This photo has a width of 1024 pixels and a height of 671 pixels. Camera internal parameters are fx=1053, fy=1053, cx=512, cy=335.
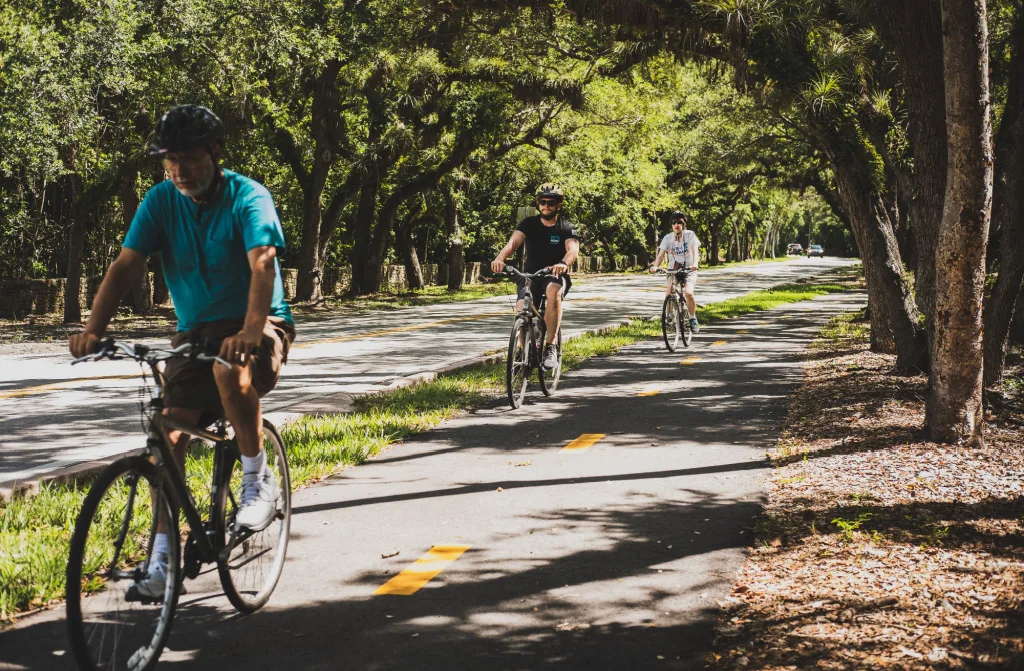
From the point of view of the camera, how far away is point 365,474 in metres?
7.02

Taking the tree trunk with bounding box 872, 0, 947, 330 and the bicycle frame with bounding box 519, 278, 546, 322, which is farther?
the bicycle frame with bounding box 519, 278, 546, 322

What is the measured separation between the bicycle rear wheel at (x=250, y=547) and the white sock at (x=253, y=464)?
45 millimetres

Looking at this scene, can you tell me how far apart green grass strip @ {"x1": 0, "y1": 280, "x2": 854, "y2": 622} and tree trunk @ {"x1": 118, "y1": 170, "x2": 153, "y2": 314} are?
39.1 feet

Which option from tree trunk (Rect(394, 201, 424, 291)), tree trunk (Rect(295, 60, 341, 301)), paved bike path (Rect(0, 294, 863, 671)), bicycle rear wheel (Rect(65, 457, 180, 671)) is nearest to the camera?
bicycle rear wheel (Rect(65, 457, 180, 671))

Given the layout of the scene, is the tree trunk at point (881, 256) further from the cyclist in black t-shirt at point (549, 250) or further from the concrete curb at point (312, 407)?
the concrete curb at point (312, 407)

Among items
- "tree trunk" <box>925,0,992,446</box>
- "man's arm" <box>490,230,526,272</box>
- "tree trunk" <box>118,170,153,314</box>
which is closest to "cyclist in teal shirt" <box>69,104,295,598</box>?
"tree trunk" <box>925,0,992,446</box>

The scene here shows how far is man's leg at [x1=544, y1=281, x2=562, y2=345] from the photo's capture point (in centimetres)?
1028

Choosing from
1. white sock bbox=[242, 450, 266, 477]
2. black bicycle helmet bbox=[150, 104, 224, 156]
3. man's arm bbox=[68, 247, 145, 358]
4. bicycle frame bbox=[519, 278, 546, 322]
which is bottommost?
white sock bbox=[242, 450, 266, 477]

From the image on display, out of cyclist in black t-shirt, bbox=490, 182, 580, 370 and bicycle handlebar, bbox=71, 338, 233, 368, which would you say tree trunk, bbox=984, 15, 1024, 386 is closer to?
cyclist in black t-shirt, bbox=490, 182, 580, 370

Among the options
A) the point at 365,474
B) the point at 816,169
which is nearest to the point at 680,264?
the point at 365,474

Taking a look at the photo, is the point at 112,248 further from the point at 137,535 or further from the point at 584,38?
the point at 137,535

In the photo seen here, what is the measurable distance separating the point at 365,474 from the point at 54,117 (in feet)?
47.6

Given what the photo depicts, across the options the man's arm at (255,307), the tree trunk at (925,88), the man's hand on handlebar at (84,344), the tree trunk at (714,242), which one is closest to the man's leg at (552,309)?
the tree trunk at (925,88)

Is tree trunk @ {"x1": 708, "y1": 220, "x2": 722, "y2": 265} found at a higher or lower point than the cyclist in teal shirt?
higher
